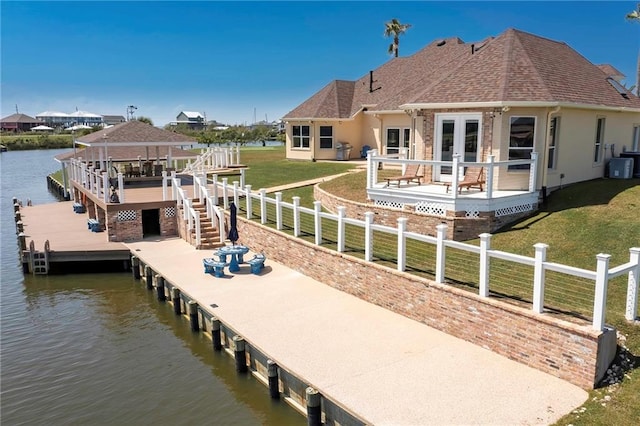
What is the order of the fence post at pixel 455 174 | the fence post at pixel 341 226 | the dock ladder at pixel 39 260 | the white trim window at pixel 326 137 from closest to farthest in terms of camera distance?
the fence post at pixel 341 226, the fence post at pixel 455 174, the dock ladder at pixel 39 260, the white trim window at pixel 326 137

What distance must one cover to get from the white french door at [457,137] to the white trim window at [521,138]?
0.97 m

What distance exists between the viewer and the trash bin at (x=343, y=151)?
104 ft

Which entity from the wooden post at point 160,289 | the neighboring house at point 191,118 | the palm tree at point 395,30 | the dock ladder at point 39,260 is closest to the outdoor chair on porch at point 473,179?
the wooden post at point 160,289

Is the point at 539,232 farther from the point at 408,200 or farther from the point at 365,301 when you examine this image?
the point at 365,301

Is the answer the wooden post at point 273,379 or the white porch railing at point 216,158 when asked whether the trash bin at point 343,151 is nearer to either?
the white porch railing at point 216,158

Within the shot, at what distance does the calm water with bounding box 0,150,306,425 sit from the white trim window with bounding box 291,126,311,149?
59.6ft

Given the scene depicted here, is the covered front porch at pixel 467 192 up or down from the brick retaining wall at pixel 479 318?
up

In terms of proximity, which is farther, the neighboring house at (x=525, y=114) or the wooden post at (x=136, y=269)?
the wooden post at (x=136, y=269)

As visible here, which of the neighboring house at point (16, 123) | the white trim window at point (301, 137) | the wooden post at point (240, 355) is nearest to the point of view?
the wooden post at point (240, 355)

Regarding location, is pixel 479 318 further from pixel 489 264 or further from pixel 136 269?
pixel 136 269

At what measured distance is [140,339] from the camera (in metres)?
12.5

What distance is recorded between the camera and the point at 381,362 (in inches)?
351

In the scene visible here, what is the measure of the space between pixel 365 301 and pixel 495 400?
4.88 m

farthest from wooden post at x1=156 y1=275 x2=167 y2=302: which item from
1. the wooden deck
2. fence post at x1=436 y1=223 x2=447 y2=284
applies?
fence post at x1=436 y1=223 x2=447 y2=284
